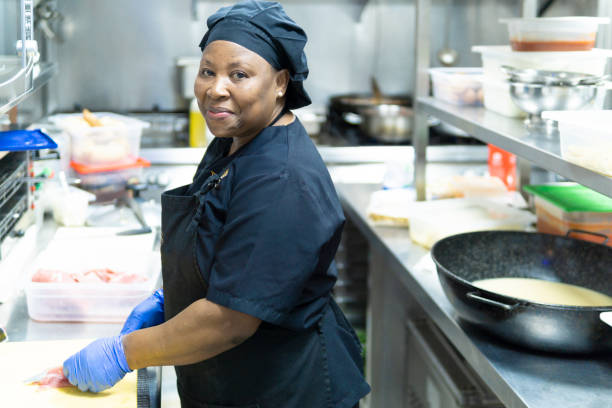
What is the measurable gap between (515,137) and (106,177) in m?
1.64

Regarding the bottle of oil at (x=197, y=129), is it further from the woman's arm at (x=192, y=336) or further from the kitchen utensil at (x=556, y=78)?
the woman's arm at (x=192, y=336)

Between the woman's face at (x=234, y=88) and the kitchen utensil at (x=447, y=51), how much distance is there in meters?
2.94

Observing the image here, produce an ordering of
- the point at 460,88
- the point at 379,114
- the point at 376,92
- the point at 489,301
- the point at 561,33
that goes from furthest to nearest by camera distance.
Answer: the point at 376,92
the point at 379,114
the point at 460,88
the point at 561,33
the point at 489,301

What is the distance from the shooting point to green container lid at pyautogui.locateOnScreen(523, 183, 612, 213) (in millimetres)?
2087

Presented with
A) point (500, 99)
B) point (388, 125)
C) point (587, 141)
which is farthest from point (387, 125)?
point (587, 141)

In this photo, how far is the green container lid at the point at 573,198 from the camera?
2.09 meters

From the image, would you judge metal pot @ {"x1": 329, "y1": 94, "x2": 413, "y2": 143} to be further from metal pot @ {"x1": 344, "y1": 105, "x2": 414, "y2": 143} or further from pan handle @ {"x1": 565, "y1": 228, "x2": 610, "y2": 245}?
pan handle @ {"x1": 565, "y1": 228, "x2": 610, "y2": 245}

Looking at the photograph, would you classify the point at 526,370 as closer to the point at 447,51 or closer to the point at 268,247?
the point at 268,247

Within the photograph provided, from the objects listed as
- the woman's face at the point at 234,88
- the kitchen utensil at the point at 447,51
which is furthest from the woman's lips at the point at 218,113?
the kitchen utensil at the point at 447,51

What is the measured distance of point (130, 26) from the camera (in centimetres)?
412

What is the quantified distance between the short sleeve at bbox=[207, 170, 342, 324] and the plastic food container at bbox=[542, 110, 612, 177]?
22.7 inches

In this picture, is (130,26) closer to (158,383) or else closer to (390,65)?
(390,65)

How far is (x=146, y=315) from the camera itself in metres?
1.65

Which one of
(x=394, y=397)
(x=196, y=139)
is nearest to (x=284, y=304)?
(x=394, y=397)
